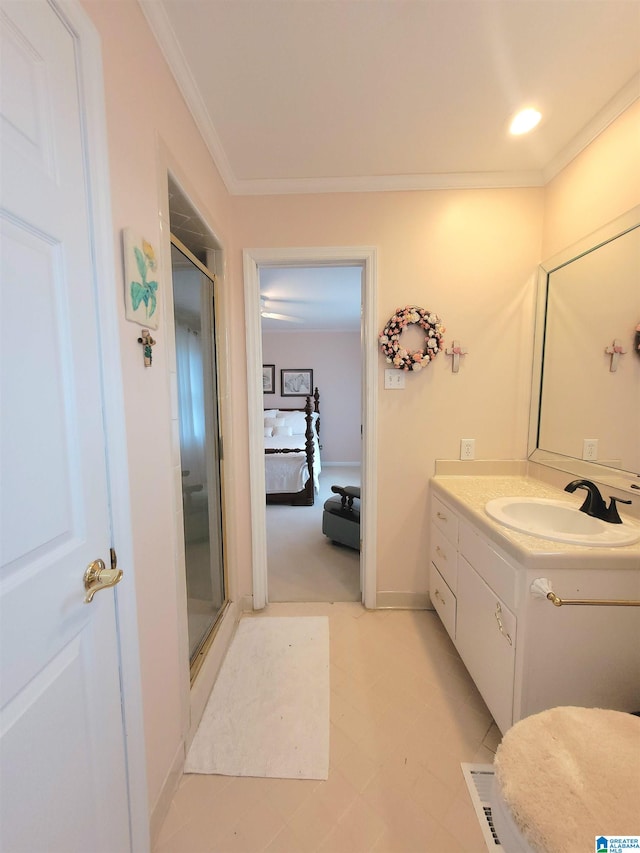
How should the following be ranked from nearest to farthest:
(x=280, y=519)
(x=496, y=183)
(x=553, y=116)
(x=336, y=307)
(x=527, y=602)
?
(x=527, y=602) → (x=553, y=116) → (x=496, y=183) → (x=280, y=519) → (x=336, y=307)

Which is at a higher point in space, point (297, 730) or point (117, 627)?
point (117, 627)

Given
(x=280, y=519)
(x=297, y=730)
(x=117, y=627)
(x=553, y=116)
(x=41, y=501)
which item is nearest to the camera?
(x=41, y=501)

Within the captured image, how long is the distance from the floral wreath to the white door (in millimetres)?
1488

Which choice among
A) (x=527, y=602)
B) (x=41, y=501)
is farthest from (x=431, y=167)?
(x=41, y=501)

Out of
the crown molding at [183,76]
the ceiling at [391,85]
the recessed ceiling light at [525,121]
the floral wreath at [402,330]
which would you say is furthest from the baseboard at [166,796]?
the recessed ceiling light at [525,121]

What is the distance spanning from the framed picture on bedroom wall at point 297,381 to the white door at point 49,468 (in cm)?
542

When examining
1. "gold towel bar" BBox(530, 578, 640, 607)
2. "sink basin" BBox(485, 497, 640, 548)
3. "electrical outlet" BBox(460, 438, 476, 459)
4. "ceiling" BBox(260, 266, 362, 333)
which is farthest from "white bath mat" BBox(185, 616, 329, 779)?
"ceiling" BBox(260, 266, 362, 333)

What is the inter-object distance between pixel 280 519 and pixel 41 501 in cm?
324

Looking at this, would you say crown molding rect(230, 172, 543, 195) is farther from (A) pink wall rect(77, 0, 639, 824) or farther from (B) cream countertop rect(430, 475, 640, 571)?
(B) cream countertop rect(430, 475, 640, 571)

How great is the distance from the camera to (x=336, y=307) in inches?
178

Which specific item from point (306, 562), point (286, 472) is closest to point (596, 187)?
point (306, 562)

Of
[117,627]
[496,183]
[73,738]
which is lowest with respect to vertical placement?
[73,738]

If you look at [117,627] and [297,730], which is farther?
[297,730]

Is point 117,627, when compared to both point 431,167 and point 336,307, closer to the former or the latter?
point 431,167
